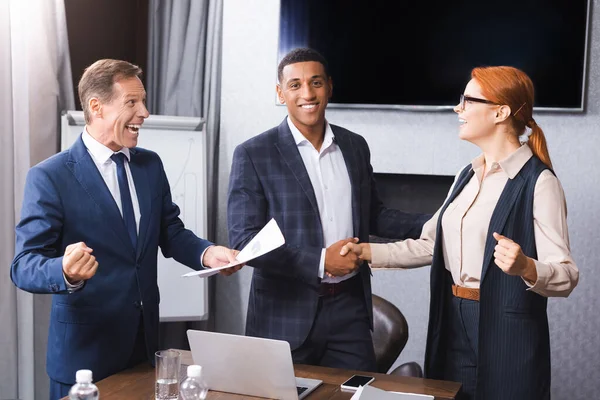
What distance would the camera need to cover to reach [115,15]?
4312mm

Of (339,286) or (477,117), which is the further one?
(339,286)

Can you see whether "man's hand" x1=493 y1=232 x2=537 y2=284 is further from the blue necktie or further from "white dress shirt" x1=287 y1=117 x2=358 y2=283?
the blue necktie

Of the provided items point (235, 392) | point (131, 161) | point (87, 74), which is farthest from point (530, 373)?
point (87, 74)

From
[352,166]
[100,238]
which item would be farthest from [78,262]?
[352,166]

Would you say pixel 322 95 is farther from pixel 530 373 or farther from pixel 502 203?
pixel 530 373

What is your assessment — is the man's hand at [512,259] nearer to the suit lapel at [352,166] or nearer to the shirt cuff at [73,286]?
the suit lapel at [352,166]

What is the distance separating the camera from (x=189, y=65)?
4.37m

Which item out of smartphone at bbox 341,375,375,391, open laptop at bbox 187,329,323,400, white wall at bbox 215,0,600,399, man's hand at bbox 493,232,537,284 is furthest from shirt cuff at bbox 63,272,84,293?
white wall at bbox 215,0,600,399

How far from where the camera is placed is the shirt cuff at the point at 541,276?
84.4 inches

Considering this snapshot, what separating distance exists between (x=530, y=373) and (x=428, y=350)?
1.11 ft

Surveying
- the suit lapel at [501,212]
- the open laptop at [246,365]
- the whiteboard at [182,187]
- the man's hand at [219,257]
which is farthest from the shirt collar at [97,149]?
the whiteboard at [182,187]

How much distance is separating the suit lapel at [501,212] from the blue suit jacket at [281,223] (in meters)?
0.54

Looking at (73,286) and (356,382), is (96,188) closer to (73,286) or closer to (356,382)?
(73,286)

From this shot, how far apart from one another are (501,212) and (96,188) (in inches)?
48.1
